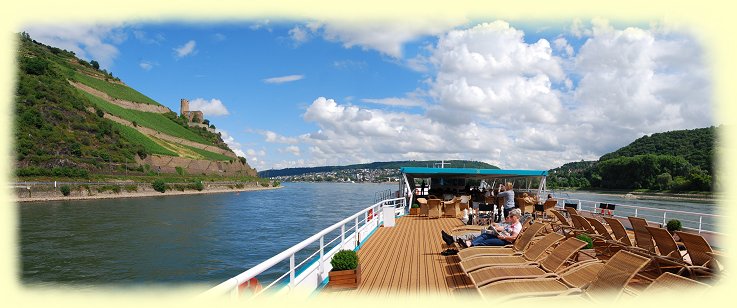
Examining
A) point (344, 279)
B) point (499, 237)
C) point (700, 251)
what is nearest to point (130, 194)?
point (499, 237)

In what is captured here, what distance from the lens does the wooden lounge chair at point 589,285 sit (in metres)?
3.91

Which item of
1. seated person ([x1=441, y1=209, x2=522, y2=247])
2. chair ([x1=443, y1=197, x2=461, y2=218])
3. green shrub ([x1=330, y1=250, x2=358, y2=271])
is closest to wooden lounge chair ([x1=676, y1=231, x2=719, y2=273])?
seated person ([x1=441, y1=209, x2=522, y2=247])

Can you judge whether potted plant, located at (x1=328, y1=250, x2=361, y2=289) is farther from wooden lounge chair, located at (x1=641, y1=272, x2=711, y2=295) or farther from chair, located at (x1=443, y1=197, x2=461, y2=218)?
chair, located at (x1=443, y1=197, x2=461, y2=218)

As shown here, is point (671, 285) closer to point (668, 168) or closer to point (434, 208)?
point (434, 208)

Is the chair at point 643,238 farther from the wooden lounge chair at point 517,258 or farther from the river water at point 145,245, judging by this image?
the river water at point 145,245

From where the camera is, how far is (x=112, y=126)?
78625 mm

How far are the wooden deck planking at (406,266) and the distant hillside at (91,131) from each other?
5869 centimetres

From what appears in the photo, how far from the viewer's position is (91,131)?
72.6 m

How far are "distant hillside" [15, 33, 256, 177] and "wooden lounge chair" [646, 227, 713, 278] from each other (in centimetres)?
6349

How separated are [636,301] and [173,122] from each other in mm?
132039

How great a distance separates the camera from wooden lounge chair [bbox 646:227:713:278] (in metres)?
4.95

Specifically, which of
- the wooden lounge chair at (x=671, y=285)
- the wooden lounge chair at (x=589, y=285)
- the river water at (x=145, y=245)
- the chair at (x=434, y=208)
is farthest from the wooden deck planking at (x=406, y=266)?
the river water at (x=145, y=245)

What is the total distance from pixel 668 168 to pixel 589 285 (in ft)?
312

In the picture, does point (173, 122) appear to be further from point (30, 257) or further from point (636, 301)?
point (636, 301)
